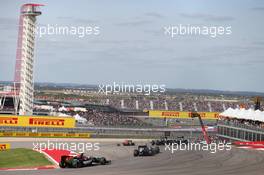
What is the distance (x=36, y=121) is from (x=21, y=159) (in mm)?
21836

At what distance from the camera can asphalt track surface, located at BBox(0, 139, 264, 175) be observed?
31141 mm

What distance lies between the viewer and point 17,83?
6844 centimetres

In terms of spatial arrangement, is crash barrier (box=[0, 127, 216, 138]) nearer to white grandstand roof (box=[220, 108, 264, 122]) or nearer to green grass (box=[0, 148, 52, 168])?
white grandstand roof (box=[220, 108, 264, 122])

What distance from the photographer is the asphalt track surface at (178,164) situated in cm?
3114

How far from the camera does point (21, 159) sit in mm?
38156

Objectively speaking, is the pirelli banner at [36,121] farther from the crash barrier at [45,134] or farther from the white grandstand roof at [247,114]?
the white grandstand roof at [247,114]

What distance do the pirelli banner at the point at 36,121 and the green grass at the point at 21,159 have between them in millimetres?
17126

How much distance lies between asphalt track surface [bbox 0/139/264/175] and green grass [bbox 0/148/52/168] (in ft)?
13.4

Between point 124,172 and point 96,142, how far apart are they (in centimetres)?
2382

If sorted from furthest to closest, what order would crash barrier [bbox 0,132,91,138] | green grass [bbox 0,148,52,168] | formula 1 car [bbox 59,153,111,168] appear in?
crash barrier [bbox 0,132,91,138]
green grass [bbox 0,148,52,168]
formula 1 car [bbox 59,153,111,168]
